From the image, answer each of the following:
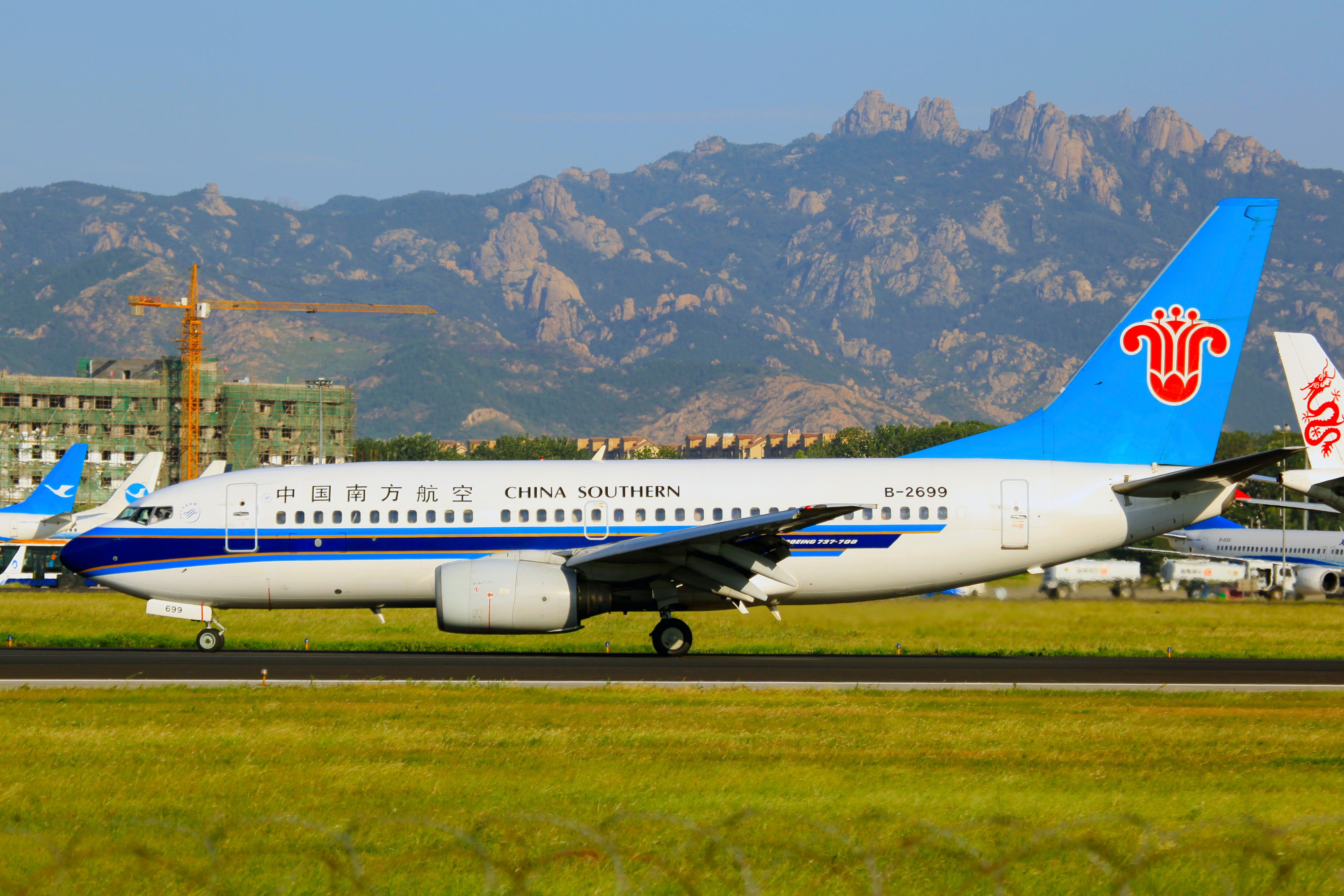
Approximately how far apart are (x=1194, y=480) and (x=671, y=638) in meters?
10.8

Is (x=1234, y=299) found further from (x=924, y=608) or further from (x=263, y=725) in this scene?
(x=263, y=725)

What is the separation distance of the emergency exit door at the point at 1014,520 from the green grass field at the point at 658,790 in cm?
659

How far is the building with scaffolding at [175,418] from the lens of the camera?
595 ft

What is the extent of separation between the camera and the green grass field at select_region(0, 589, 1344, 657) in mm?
29266

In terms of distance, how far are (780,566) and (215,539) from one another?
11643 millimetres

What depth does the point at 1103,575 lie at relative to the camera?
65.1 metres

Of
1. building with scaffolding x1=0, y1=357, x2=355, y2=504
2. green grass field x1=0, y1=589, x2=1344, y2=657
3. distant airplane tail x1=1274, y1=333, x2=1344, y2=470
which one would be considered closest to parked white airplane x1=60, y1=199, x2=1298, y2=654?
green grass field x1=0, y1=589, x2=1344, y2=657

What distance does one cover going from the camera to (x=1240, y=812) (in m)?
12.3

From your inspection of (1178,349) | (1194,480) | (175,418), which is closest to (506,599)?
(1194,480)

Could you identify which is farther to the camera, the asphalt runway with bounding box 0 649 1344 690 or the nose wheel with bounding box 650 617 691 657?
the nose wheel with bounding box 650 617 691 657

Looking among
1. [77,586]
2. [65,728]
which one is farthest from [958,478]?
[77,586]

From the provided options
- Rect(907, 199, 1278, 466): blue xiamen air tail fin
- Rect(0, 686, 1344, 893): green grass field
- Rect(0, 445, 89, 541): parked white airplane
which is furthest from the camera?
Rect(0, 445, 89, 541): parked white airplane

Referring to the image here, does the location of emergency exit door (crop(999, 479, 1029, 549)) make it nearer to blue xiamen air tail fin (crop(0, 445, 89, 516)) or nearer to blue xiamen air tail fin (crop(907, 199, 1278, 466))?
blue xiamen air tail fin (crop(907, 199, 1278, 466))

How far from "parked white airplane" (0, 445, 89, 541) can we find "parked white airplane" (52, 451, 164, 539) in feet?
2.09
